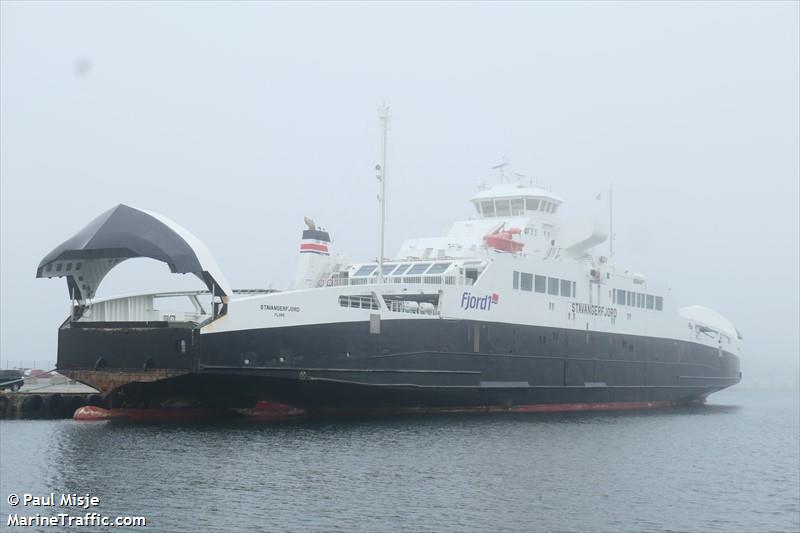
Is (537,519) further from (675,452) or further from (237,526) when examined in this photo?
(675,452)

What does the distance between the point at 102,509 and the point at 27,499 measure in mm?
1467

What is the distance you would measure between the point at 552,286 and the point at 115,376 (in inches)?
602

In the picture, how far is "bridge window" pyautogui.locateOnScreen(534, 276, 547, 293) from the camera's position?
30331 mm

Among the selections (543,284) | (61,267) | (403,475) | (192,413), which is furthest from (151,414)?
(543,284)

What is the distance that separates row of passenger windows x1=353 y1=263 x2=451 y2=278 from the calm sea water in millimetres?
5342

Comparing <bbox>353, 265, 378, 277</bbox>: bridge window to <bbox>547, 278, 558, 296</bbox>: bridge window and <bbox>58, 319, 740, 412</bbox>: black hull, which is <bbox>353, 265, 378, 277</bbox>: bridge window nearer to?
<bbox>58, 319, 740, 412</bbox>: black hull

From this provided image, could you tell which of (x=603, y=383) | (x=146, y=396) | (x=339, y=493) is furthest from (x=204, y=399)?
(x=603, y=383)

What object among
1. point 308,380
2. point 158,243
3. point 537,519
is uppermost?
point 158,243

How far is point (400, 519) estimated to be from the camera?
14.0 meters

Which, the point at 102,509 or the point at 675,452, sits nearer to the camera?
the point at 102,509

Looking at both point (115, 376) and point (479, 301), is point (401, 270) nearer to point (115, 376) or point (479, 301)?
point (479, 301)

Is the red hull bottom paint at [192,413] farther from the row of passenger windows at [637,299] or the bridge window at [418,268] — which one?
the row of passenger windows at [637,299]

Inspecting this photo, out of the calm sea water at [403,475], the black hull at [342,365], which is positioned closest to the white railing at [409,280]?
the black hull at [342,365]

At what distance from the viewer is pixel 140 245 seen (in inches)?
899
